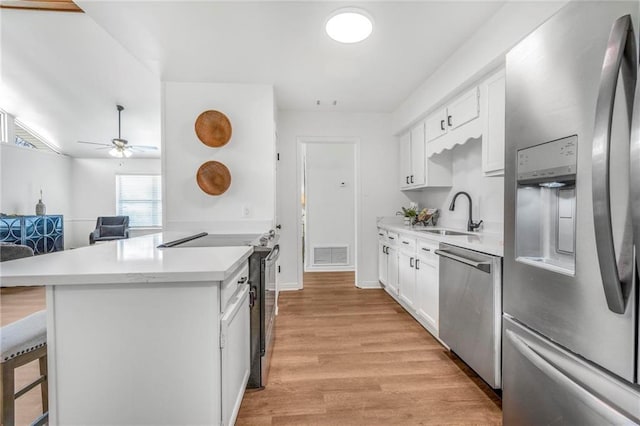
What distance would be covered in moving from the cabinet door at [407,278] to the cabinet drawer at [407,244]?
5 centimetres

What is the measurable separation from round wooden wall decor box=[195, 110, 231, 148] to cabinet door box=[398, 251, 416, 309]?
7.52ft

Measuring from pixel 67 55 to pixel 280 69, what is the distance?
3044 millimetres

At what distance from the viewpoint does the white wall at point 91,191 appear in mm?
7113

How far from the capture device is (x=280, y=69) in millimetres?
2754

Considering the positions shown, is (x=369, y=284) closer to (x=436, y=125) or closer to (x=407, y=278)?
(x=407, y=278)

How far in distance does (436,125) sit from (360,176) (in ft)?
4.29

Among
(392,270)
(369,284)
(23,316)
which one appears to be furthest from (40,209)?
(392,270)

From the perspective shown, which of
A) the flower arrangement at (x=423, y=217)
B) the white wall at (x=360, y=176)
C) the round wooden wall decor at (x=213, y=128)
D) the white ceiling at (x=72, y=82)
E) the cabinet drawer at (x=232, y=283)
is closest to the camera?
the cabinet drawer at (x=232, y=283)

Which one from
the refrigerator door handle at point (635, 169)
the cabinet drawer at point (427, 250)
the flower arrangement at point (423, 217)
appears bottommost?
the cabinet drawer at point (427, 250)

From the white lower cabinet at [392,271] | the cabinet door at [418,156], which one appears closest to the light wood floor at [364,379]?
the white lower cabinet at [392,271]

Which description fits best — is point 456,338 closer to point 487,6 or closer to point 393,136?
point 487,6

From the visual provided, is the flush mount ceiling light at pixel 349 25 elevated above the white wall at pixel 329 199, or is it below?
above

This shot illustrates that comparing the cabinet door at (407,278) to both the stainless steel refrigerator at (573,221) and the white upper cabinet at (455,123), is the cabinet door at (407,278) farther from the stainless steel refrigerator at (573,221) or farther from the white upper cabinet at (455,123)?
the stainless steel refrigerator at (573,221)

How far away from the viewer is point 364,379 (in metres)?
1.89
